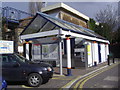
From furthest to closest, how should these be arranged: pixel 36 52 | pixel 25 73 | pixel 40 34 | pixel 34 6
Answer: pixel 34 6 < pixel 36 52 < pixel 40 34 < pixel 25 73

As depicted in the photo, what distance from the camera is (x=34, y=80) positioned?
6535 mm

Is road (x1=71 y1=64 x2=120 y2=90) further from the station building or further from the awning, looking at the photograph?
the awning

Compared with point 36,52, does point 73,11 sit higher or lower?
higher

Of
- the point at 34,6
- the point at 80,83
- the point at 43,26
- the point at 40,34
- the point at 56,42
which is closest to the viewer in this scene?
the point at 80,83

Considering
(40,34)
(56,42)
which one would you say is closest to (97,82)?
A: (40,34)

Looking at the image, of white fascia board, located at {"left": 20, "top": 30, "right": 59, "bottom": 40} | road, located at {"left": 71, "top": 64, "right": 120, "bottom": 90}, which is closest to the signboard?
white fascia board, located at {"left": 20, "top": 30, "right": 59, "bottom": 40}

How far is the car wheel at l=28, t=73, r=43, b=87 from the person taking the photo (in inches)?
255

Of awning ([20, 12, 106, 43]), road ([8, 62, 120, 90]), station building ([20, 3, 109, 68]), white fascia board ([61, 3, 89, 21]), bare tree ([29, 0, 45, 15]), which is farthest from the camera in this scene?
bare tree ([29, 0, 45, 15])

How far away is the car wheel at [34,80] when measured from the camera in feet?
21.3

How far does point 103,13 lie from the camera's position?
31.8 m

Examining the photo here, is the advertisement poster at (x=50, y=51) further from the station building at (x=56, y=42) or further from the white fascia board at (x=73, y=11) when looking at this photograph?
the white fascia board at (x=73, y=11)

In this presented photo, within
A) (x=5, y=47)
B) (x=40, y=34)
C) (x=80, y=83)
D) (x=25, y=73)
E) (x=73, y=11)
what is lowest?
(x=80, y=83)

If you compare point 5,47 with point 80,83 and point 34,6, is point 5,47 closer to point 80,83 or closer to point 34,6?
point 80,83

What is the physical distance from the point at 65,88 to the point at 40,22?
692cm
